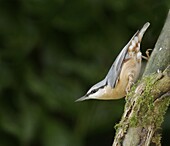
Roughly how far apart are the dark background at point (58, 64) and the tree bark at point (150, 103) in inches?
44.5

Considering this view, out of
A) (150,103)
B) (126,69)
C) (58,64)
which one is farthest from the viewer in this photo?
(58,64)

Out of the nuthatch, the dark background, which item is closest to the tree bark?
the nuthatch

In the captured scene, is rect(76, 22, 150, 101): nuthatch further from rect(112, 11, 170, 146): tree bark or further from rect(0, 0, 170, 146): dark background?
rect(0, 0, 170, 146): dark background

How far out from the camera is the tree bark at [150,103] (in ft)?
5.94

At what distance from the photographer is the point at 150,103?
1.81 metres

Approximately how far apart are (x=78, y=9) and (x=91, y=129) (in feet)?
2.51

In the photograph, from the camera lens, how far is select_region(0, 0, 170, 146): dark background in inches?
121

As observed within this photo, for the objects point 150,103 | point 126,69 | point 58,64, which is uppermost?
point 58,64

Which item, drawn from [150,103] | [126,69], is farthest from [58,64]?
[150,103]

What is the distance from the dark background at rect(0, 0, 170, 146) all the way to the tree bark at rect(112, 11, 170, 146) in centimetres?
113

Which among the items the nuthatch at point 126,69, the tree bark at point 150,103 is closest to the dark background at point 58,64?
the nuthatch at point 126,69

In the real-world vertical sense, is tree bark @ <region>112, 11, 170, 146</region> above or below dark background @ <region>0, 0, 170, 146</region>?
below

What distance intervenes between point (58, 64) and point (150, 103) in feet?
4.82

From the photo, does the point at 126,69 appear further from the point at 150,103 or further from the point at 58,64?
the point at 58,64
